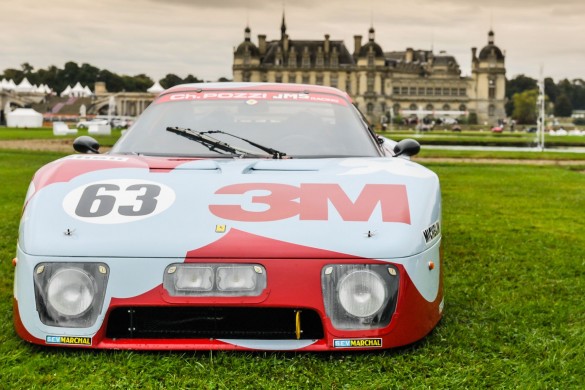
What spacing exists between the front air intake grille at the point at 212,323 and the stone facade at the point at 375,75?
431 feet

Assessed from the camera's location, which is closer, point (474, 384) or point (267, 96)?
point (474, 384)

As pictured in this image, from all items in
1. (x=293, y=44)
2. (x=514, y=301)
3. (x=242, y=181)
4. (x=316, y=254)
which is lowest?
(x=514, y=301)

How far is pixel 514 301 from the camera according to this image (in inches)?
163

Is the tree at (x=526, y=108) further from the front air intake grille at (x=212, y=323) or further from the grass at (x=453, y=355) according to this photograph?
the front air intake grille at (x=212, y=323)

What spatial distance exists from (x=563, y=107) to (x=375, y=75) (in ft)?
164

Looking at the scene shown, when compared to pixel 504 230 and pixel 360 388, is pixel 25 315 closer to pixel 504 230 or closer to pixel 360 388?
pixel 360 388

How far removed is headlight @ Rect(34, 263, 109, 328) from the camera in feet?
8.99

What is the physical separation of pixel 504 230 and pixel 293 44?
133669 mm

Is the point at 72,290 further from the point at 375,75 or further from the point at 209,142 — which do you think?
the point at 375,75

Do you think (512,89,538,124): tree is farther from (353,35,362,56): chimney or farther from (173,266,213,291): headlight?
(173,266,213,291): headlight

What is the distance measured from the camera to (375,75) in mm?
135875

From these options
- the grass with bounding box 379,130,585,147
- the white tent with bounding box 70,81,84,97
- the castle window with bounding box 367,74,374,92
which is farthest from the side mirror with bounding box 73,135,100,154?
the white tent with bounding box 70,81,84,97

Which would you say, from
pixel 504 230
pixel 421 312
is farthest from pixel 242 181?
pixel 504 230

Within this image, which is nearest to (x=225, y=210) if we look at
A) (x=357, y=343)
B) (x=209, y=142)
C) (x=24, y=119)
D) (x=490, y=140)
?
(x=357, y=343)
